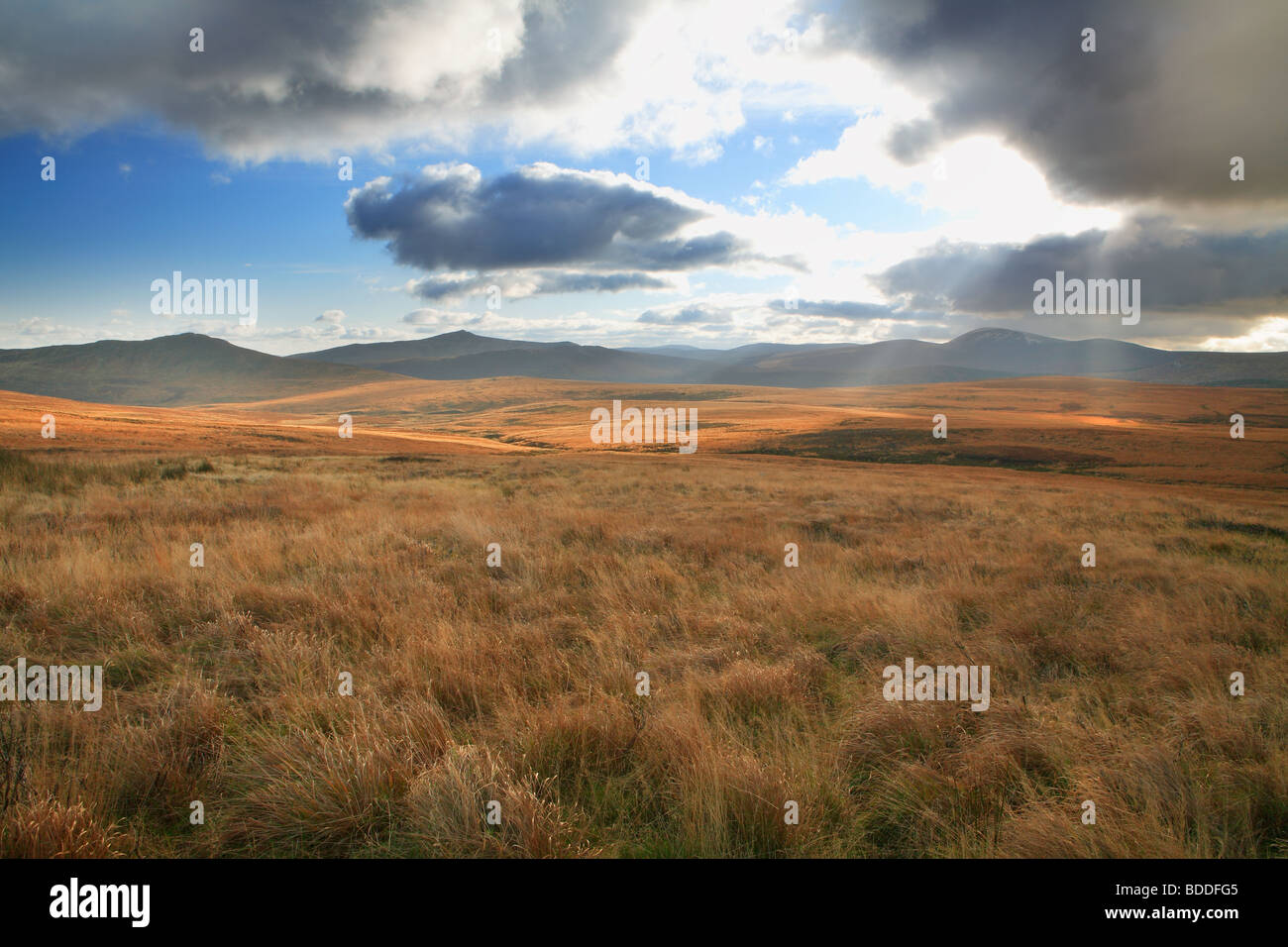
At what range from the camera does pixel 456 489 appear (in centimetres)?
1825

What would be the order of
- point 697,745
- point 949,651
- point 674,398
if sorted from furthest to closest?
point 674,398 → point 949,651 → point 697,745

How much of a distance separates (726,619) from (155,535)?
341 inches

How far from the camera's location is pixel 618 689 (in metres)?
4.36

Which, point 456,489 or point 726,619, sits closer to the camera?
point 726,619

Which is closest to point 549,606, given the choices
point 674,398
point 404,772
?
point 404,772

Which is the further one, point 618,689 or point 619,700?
point 618,689

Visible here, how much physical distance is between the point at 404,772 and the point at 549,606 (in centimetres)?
315

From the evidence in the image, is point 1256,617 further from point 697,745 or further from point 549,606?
point 549,606

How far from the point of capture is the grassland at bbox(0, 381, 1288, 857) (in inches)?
112

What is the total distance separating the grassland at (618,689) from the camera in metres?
2.84
